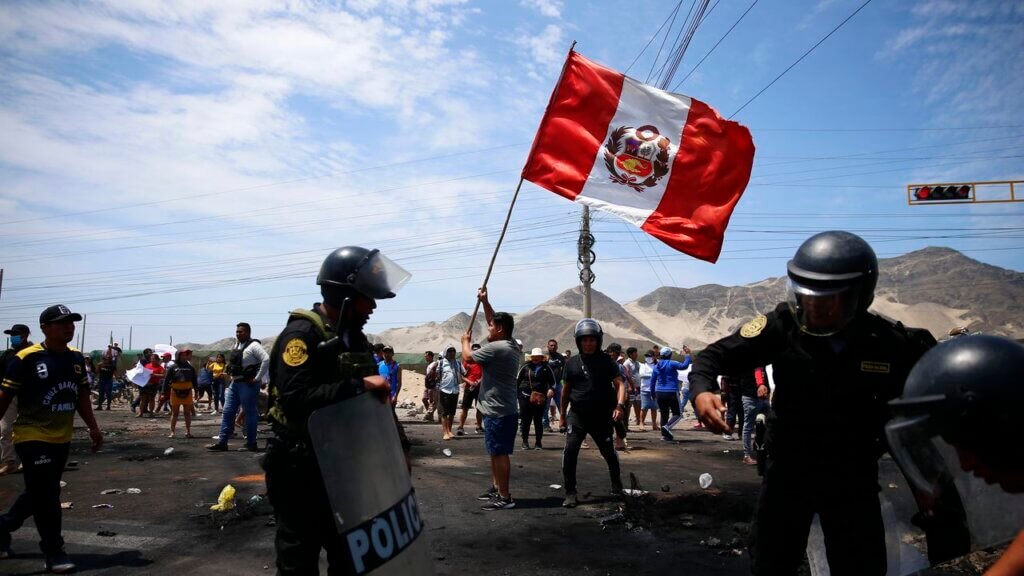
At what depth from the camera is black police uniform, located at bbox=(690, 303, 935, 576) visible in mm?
2910

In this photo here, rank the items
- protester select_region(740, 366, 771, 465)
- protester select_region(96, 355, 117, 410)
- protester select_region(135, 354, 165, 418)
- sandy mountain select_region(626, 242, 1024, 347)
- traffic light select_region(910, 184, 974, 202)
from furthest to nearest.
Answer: sandy mountain select_region(626, 242, 1024, 347), traffic light select_region(910, 184, 974, 202), protester select_region(96, 355, 117, 410), protester select_region(135, 354, 165, 418), protester select_region(740, 366, 771, 465)

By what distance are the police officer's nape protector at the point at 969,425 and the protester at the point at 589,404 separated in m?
5.51

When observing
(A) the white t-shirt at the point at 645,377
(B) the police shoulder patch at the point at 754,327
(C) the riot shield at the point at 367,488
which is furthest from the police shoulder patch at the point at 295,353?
(A) the white t-shirt at the point at 645,377

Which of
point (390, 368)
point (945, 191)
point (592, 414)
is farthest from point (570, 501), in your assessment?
point (945, 191)

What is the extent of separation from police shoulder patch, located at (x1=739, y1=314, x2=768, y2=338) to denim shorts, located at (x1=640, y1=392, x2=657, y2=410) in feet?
43.5

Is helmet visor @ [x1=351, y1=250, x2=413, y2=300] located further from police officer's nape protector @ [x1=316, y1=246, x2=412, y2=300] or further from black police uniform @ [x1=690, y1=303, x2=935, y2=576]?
black police uniform @ [x1=690, y1=303, x2=935, y2=576]

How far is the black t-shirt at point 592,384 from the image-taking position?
24.9ft

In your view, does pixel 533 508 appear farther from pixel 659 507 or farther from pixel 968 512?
pixel 968 512

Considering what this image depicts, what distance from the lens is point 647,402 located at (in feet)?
53.9

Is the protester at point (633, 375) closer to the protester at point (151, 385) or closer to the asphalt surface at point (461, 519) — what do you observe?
the asphalt surface at point (461, 519)

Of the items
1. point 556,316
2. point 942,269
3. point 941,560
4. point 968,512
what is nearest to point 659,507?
point 941,560

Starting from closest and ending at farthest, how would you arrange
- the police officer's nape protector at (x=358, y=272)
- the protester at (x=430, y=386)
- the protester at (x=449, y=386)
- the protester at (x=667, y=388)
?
1. the police officer's nape protector at (x=358, y=272)
2. the protester at (x=667, y=388)
3. the protester at (x=449, y=386)
4. the protester at (x=430, y=386)

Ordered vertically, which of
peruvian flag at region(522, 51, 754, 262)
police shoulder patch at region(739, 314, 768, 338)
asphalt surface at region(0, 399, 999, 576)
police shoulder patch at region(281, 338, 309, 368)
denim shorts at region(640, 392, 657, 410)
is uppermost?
peruvian flag at region(522, 51, 754, 262)

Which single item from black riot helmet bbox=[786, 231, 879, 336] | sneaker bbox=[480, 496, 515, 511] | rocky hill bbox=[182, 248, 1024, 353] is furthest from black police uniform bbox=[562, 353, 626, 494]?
rocky hill bbox=[182, 248, 1024, 353]
